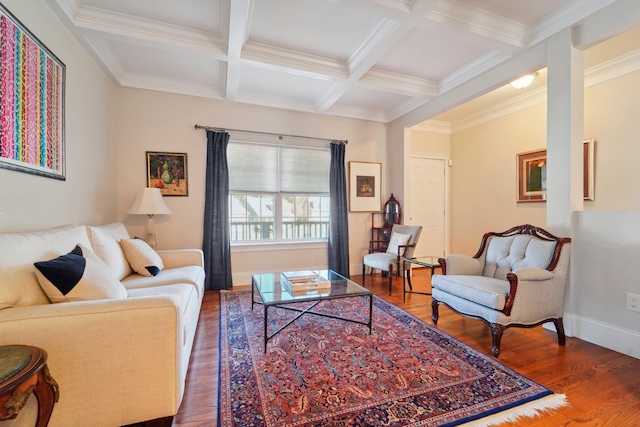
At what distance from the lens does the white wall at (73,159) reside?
1745mm

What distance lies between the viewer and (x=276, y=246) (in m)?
4.12

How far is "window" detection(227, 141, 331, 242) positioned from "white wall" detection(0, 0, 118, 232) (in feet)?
4.64

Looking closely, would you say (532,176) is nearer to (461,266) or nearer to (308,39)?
(461,266)

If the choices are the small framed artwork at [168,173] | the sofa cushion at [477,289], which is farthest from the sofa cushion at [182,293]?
the sofa cushion at [477,289]

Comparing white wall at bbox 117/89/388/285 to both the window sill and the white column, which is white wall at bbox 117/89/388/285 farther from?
the white column

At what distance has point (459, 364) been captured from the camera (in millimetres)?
1874

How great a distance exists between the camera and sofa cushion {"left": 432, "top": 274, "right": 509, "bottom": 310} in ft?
6.64

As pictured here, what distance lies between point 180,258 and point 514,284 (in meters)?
3.03

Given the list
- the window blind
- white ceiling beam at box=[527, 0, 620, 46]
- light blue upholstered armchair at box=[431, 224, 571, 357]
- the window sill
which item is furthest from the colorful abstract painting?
white ceiling beam at box=[527, 0, 620, 46]

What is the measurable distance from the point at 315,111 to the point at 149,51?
7.17ft

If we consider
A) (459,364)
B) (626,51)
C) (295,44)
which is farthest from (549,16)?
(459,364)

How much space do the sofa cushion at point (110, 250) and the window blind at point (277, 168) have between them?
174cm

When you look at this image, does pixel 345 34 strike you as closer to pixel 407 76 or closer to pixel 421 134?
pixel 407 76

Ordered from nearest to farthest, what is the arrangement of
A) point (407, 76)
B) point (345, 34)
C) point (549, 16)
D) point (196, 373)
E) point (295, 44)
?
point (196, 373) < point (549, 16) < point (345, 34) < point (295, 44) < point (407, 76)
